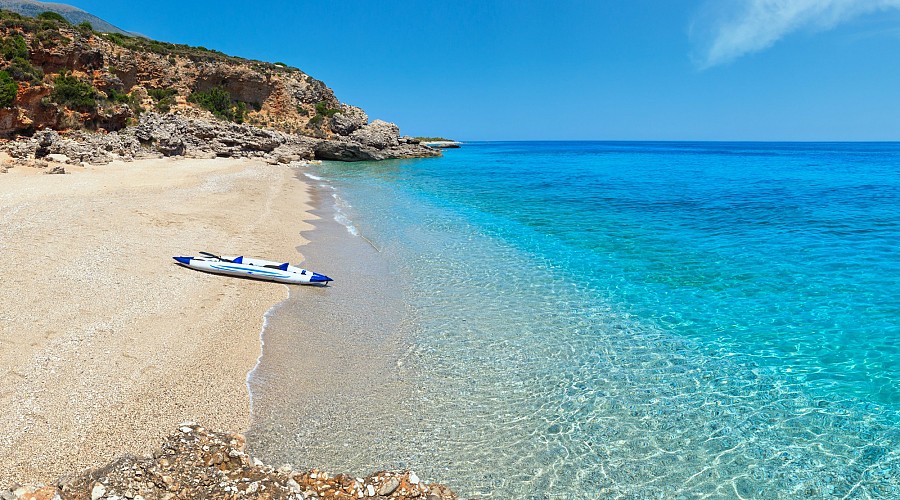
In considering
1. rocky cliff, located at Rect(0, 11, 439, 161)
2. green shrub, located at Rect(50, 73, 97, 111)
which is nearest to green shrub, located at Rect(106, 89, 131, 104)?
rocky cliff, located at Rect(0, 11, 439, 161)

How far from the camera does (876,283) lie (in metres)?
12.4

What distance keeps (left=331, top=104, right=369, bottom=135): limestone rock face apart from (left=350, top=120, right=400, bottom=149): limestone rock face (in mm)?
875

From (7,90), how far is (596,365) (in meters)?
40.4

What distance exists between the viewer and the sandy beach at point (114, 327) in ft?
19.1

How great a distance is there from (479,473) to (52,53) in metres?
48.6

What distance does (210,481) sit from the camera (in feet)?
16.5

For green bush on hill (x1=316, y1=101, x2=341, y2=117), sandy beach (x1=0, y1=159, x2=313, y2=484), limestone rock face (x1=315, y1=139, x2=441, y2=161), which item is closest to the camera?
sandy beach (x1=0, y1=159, x2=313, y2=484)

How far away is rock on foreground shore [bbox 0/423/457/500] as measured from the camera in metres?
4.75

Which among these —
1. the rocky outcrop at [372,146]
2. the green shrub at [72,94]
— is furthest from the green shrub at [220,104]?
the green shrub at [72,94]

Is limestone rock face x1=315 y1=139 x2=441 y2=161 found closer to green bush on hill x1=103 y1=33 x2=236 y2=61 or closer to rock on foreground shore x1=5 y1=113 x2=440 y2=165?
rock on foreground shore x1=5 y1=113 x2=440 y2=165

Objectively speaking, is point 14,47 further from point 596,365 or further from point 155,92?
point 596,365

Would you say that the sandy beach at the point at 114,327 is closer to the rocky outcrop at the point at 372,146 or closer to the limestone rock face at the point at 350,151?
the limestone rock face at the point at 350,151

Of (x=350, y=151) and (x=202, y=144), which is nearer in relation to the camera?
(x=202, y=144)

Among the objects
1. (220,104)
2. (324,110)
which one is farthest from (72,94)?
(324,110)
